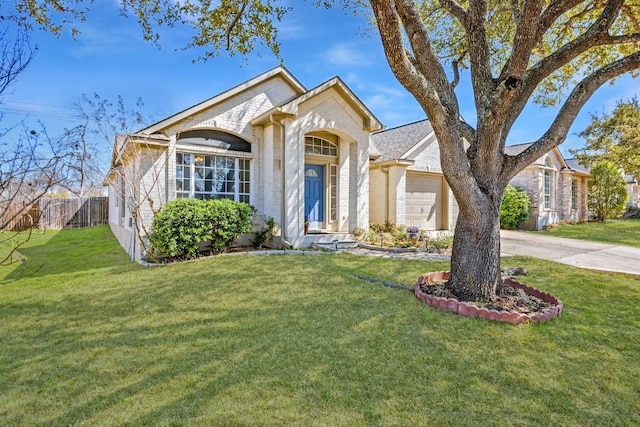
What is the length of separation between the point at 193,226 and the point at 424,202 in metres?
10.7

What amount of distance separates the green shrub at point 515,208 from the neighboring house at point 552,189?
93 cm

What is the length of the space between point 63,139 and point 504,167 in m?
8.06

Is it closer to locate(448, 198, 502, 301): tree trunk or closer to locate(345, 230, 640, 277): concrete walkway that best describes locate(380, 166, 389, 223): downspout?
locate(345, 230, 640, 277): concrete walkway

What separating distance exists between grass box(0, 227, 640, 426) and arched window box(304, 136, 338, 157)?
6394 mm

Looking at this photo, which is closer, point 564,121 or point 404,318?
point 404,318

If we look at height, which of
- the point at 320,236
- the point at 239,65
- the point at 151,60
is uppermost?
the point at 151,60

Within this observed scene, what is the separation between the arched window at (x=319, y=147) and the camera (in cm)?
1202

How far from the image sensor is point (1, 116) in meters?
4.32

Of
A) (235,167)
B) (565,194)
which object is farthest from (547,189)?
(235,167)

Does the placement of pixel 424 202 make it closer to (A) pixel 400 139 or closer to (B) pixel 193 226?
(A) pixel 400 139

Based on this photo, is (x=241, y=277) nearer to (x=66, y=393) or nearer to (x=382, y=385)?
(x=66, y=393)

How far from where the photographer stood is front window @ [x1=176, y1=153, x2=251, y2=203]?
34.2 ft

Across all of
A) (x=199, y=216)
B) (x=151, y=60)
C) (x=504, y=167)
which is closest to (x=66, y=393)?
(x=199, y=216)

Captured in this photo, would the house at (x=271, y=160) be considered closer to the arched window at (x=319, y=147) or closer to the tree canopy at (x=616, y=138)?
the arched window at (x=319, y=147)
